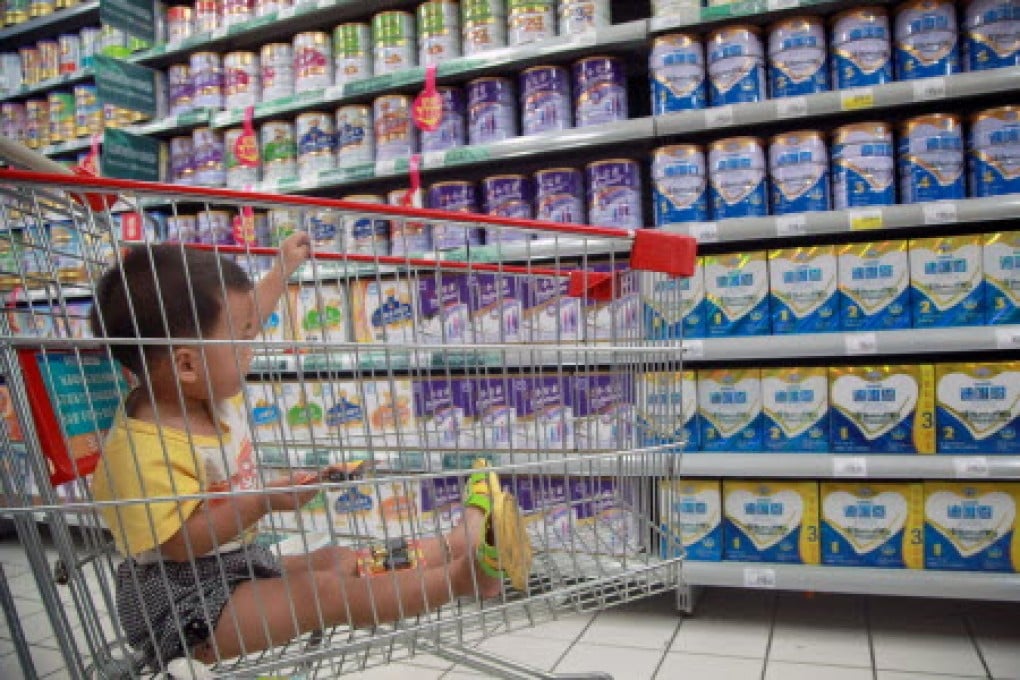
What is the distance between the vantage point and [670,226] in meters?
2.12

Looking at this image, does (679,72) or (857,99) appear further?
(679,72)

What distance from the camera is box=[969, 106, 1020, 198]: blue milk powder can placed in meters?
1.90

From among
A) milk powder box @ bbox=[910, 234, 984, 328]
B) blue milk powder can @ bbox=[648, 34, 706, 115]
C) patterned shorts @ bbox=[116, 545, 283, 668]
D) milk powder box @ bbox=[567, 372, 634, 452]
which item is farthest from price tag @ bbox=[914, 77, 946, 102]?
patterned shorts @ bbox=[116, 545, 283, 668]

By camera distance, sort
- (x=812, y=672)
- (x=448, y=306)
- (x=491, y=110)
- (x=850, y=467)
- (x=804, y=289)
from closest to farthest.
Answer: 1. (x=812, y=672)
2. (x=850, y=467)
3. (x=804, y=289)
4. (x=448, y=306)
5. (x=491, y=110)

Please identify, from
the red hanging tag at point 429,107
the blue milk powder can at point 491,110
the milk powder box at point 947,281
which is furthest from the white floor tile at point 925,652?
the red hanging tag at point 429,107

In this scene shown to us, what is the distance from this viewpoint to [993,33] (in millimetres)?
1928

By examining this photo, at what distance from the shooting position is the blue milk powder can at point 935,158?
6.41 ft

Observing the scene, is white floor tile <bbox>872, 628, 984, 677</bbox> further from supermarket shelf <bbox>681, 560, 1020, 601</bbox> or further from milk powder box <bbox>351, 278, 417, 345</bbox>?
milk powder box <bbox>351, 278, 417, 345</bbox>

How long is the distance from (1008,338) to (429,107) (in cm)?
178

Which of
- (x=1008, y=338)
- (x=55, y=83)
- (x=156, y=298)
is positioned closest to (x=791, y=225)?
(x=1008, y=338)

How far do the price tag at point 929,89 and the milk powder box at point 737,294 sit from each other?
56cm

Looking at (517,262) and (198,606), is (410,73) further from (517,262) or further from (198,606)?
(198,606)

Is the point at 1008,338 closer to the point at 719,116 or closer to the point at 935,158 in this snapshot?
the point at 935,158

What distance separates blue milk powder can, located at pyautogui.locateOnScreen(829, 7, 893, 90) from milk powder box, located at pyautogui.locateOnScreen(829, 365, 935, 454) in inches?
31.9
